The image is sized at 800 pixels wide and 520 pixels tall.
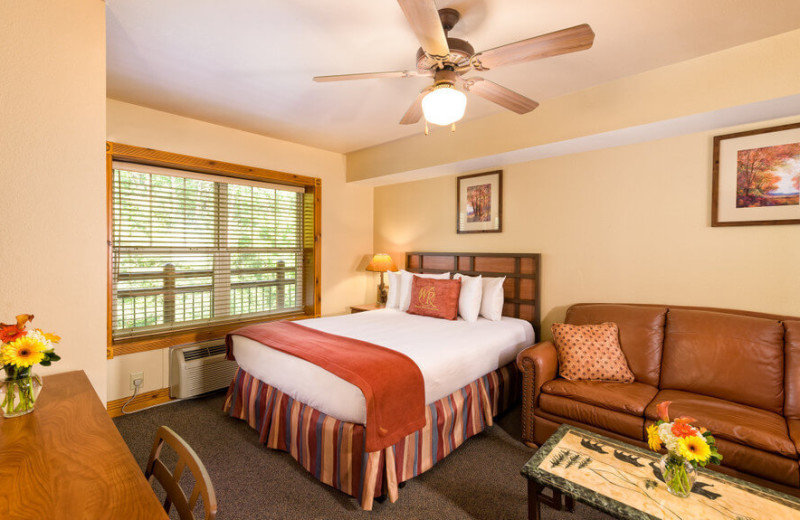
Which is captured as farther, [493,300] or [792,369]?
[493,300]

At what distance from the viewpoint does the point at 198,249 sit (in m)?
3.56

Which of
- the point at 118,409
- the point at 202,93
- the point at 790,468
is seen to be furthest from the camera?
the point at 118,409

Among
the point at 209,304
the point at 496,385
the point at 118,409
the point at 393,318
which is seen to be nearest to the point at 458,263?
the point at 393,318

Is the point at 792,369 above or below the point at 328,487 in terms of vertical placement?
above

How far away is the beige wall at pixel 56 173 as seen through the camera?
145 cm

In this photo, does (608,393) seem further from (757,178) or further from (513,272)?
(757,178)

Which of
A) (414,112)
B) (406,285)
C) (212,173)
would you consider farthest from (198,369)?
(414,112)

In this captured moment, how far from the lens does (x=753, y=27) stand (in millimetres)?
1969

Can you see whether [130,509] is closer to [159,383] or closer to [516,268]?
[159,383]

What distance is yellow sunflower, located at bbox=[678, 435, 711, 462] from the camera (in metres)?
1.33

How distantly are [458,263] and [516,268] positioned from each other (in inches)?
26.7

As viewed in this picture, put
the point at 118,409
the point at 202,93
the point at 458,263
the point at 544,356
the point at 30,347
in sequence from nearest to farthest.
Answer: the point at 30,347 → the point at 544,356 → the point at 202,93 → the point at 118,409 → the point at 458,263

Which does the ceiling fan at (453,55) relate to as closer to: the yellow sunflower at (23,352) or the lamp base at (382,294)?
the yellow sunflower at (23,352)

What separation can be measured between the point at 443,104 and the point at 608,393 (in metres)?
1.99
